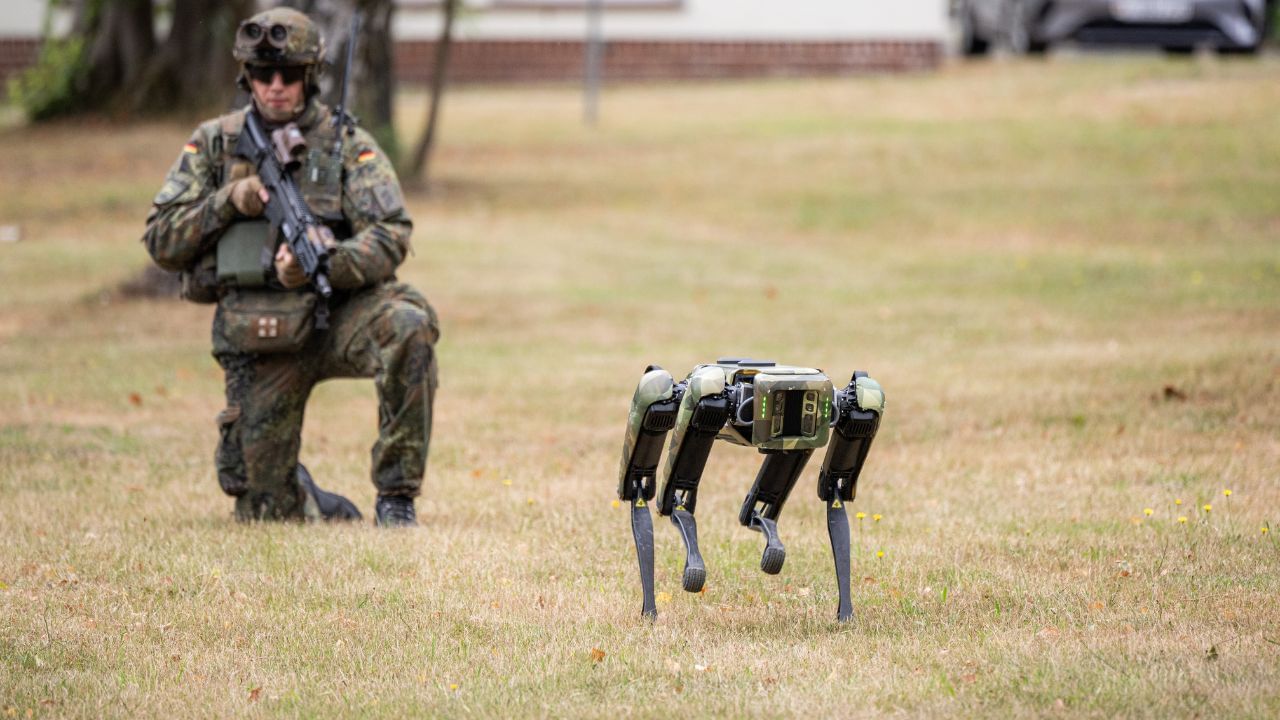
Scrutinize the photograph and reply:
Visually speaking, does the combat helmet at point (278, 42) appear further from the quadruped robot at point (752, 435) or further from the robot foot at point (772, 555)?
the robot foot at point (772, 555)

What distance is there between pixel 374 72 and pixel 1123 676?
15690 millimetres

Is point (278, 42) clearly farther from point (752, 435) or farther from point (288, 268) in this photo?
point (752, 435)

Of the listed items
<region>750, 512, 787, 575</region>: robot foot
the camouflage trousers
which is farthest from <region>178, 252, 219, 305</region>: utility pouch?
<region>750, 512, 787, 575</region>: robot foot

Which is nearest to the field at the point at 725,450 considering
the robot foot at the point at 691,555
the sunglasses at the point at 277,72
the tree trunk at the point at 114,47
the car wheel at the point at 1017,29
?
the robot foot at the point at 691,555

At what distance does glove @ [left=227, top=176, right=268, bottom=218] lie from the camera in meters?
7.12

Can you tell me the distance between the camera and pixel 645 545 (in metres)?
5.70

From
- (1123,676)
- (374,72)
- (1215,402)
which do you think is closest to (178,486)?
(1123,676)

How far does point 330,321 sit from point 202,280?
597 millimetres

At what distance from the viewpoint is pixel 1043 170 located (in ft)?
71.4

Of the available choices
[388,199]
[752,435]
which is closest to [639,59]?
[388,199]

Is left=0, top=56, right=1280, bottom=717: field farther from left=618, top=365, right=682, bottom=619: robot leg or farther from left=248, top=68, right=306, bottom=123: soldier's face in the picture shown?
left=248, top=68, right=306, bottom=123: soldier's face

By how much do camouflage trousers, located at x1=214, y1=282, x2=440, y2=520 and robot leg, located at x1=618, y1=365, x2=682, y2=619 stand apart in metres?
1.71

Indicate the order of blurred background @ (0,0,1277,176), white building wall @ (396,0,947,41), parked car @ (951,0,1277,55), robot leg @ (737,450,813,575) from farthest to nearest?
white building wall @ (396,0,947,41)
blurred background @ (0,0,1277,176)
parked car @ (951,0,1277,55)
robot leg @ (737,450,813,575)

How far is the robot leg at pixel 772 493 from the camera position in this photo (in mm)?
5578
